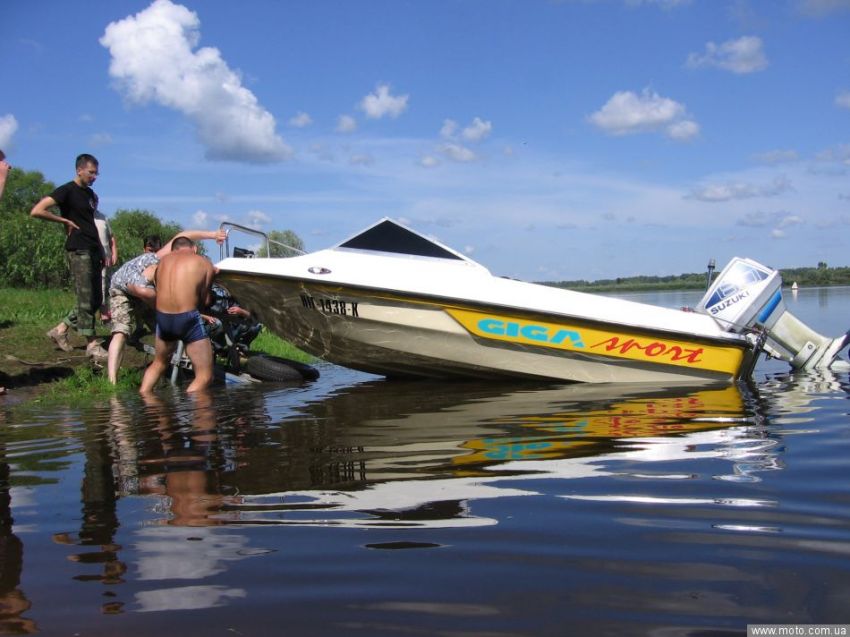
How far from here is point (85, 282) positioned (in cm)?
766

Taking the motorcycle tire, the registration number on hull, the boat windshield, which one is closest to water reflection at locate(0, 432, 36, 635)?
the registration number on hull

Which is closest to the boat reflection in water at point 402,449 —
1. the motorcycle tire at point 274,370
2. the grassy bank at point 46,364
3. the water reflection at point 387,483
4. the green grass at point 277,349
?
the water reflection at point 387,483

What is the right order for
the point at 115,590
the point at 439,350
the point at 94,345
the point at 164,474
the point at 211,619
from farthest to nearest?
1. the point at 94,345
2. the point at 439,350
3. the point at 164,474
4. the point at 115,590
5. the point at 211,619

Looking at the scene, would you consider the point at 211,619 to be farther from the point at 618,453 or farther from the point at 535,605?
the point at 618,453

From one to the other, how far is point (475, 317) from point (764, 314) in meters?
3.20

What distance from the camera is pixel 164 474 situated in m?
3.45

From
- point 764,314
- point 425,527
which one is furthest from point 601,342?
point 425,527

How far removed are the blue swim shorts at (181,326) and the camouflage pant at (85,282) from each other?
5.69ft

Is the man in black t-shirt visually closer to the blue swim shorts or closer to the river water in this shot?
the blue swim shorts

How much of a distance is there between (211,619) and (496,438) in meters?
2.77

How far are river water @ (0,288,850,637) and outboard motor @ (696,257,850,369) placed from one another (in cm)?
288

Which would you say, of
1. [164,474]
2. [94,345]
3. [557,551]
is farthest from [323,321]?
[557,551]

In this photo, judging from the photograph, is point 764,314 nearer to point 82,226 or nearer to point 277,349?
point 277,349

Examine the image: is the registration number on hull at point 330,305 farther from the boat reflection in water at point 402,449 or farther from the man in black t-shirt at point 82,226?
the man in black t-shirt at point 82,226
